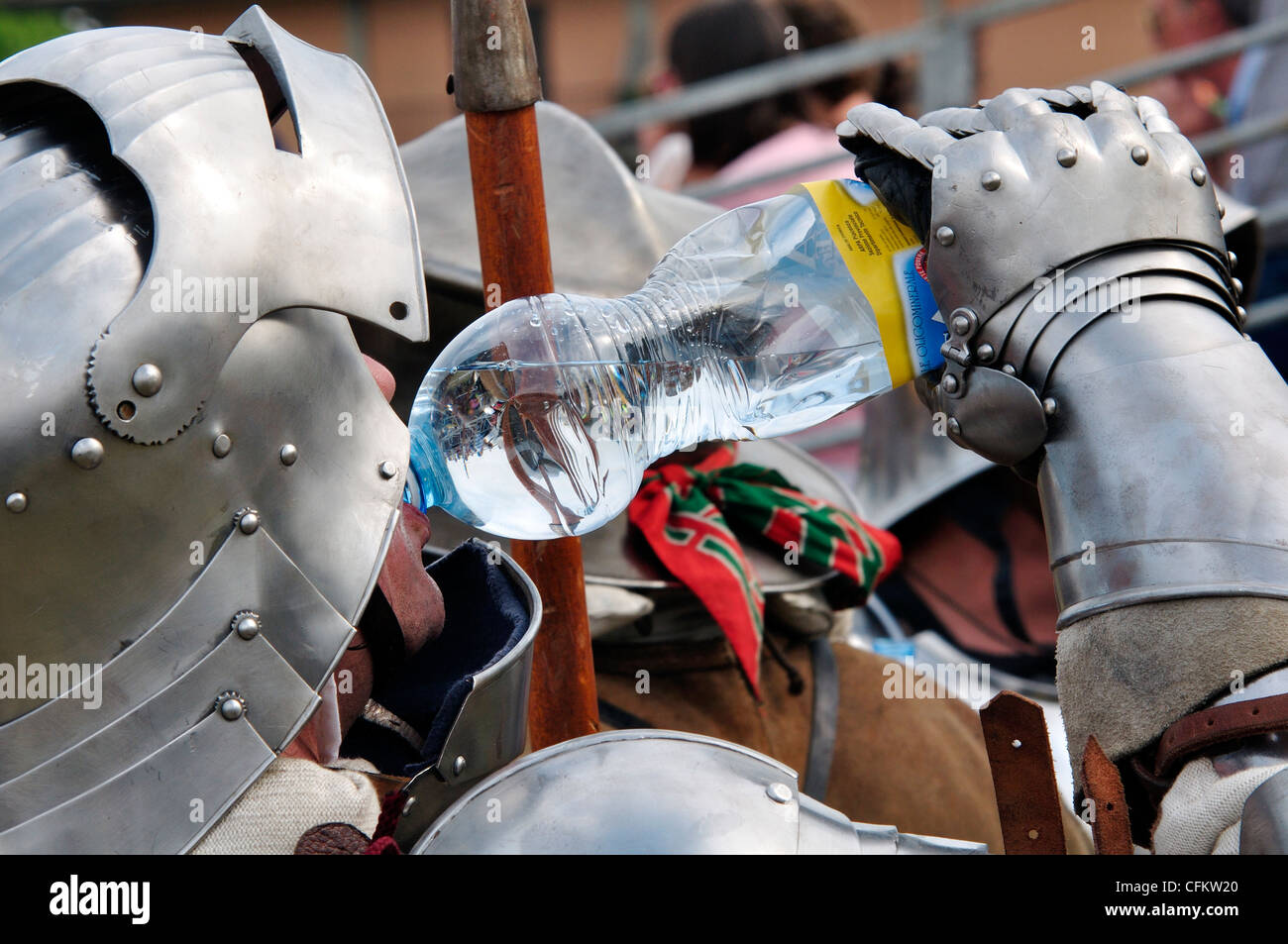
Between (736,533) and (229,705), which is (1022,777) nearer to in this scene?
(229,705)

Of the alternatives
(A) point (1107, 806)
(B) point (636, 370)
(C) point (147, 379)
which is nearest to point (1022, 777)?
(A) point (1107, 806)

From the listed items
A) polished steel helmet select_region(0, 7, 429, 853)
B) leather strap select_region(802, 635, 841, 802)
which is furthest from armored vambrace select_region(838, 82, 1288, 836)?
leather strap select_region(802, 635, 841, 802)

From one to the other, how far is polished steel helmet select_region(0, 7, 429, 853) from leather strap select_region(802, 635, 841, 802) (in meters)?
0.91

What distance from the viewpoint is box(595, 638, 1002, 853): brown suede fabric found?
1865 millimetres

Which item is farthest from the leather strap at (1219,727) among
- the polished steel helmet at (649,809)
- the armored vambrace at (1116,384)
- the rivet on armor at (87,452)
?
the rivet on armor at (87,452)

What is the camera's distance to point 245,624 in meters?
1.09

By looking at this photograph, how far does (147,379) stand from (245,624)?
0.68ft

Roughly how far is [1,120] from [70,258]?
22 cm

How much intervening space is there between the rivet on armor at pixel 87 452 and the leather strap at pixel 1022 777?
73cm

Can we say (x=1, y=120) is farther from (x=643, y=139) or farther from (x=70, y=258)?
(x=643, y=139)

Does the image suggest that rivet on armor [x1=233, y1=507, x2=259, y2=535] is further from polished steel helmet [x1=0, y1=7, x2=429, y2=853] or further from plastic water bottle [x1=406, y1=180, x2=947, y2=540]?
plastic water bottle [x1=406, y1=180, x2=947, y2=540]

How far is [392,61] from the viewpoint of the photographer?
12625 mm

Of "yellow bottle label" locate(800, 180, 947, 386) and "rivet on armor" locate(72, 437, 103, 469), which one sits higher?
"yellow bottle label" locate(800, 180, 947, 386)
